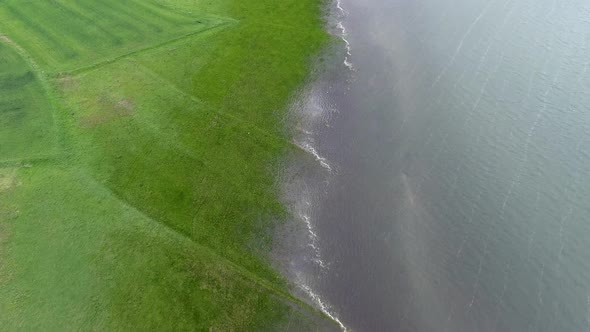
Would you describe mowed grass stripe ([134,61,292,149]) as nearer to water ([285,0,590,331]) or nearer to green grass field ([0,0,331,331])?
green grass field ([0,0,331,331])

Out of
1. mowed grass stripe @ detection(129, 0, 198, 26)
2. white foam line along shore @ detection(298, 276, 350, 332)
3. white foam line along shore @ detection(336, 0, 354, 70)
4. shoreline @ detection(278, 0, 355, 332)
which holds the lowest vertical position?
white foam line along shore @ detection(298, 276, 350, 332)

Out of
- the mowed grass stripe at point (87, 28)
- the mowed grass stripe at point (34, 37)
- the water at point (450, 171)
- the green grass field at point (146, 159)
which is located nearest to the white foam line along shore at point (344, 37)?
the water at point (450, 171)

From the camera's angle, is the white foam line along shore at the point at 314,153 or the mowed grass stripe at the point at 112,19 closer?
the white foam line along shore at the point at 314,153

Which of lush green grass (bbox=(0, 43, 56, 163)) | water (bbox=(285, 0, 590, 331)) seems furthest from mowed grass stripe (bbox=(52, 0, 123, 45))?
water (bbox=(285, 0, 590, 331))

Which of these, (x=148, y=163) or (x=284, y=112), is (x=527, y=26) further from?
(x=148, y=163)

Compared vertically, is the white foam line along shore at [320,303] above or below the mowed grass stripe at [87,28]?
below

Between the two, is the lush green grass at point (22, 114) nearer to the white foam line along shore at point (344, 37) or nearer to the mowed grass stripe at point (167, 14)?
the mowed grass stripe at point (167, 14)
